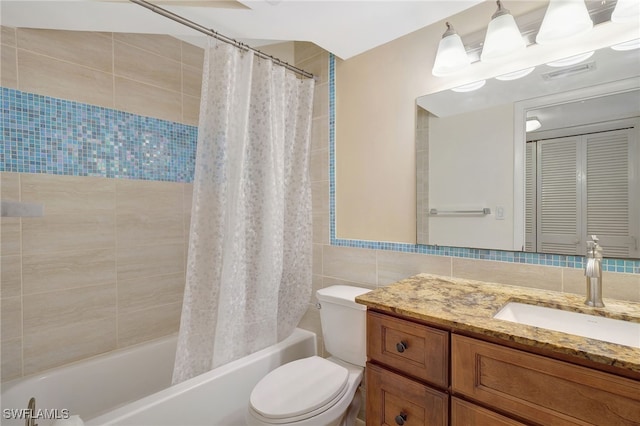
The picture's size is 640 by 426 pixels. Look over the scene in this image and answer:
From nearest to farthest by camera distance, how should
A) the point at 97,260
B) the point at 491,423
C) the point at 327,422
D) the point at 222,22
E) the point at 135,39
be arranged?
the point at 491,423 → the point at 327,422 → the point at 222,22 → the point at 97,260 → the point at 135,39

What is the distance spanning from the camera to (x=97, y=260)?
72.0 inches

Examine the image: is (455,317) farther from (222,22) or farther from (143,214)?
(143,214)

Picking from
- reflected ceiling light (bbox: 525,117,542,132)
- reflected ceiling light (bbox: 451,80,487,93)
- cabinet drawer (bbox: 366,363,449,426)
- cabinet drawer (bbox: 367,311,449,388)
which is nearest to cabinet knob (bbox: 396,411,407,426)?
cabinet drawer (bbox: 366,363,449,426)

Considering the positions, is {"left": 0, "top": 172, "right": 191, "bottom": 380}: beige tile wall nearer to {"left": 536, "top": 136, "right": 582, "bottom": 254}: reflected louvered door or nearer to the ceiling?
the ceiling

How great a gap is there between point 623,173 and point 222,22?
6.27 ft

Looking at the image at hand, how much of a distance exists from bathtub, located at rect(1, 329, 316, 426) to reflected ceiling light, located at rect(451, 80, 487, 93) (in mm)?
1782

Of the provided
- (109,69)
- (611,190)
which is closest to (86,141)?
(109,69)

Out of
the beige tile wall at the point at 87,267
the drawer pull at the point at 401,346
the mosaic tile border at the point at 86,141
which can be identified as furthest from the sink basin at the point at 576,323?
the mosaic tile border at the point at 86,141

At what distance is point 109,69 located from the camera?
6.08 ft

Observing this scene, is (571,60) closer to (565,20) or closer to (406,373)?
(565,20)

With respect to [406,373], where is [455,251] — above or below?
above

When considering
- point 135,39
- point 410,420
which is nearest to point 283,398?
point 410,420

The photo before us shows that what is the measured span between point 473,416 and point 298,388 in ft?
2.45

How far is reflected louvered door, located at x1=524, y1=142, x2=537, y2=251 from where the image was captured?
131cm
